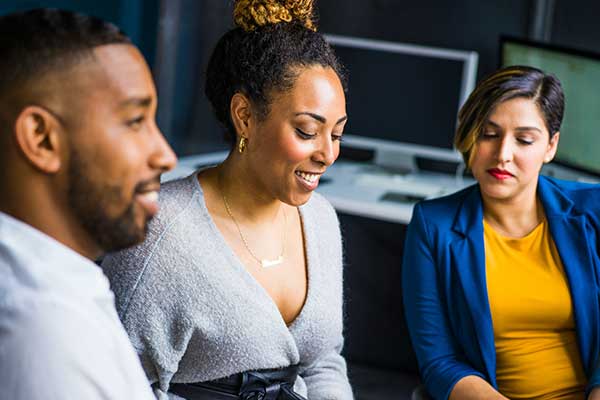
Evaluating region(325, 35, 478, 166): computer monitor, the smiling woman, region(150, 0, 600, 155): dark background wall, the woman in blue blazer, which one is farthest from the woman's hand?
region(150, 0, 600, 155): dark background wall

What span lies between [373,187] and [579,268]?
1.39 metres

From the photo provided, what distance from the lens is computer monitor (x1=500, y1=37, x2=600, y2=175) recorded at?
9.72ft

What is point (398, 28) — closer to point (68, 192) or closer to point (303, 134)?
point (303, 134)

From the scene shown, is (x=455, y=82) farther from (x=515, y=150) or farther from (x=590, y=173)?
(x=515, y=150)

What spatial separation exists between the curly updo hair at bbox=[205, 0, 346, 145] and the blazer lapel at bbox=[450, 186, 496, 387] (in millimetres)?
487

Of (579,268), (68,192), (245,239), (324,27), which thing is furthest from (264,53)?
(324,27)

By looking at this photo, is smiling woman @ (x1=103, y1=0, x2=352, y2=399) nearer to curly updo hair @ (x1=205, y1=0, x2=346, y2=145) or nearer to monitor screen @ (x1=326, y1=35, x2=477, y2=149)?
curly updo hair @ (x1=205, y1=0, x2=346, y2=145)

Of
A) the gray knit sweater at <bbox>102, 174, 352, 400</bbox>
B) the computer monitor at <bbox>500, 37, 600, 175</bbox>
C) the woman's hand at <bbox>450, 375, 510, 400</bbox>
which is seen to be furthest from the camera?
the computer monitor at <bbox>500, 37, 600, 175</bbox>

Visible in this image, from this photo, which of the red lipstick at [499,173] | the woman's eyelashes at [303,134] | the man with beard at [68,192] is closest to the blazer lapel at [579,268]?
the red lipstick at [499,173]

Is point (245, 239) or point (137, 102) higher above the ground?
point (137, 102)

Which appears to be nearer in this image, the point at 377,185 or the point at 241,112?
the point at 241,112

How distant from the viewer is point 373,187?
3.28 m

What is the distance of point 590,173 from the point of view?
119 inches

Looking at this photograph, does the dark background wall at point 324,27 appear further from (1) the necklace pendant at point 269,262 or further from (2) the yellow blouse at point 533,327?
(1) the necklace pendant at point 269,262
